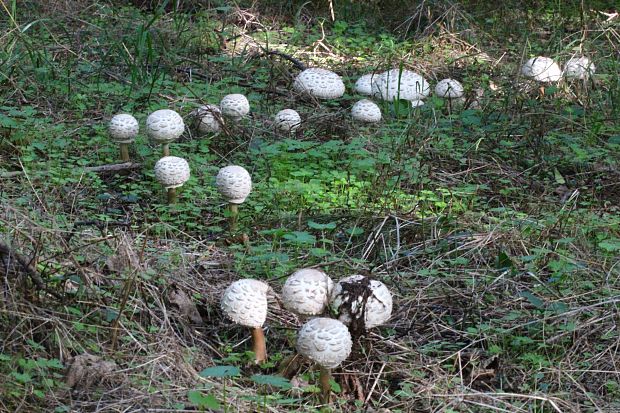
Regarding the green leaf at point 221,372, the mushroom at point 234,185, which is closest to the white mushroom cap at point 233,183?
the mushroom at point 234,185

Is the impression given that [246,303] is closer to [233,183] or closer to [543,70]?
Result: [233,183]

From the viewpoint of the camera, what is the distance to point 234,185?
544 centimetres

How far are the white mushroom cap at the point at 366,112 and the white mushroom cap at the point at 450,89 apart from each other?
952 millimetres

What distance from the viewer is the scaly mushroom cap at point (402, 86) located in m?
7.71

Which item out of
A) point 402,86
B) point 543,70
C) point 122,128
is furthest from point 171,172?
point 543,70

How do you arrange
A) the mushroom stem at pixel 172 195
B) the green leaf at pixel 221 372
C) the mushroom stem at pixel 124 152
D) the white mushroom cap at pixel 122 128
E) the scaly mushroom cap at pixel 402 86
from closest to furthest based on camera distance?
the green leaf at pixel 221 372 < the mushroom stem at pixel 172 195 < the white mushroom cap at pixel 122 128 < the mushroom stem at pixel 124 152 < the scaly mushroom cap at pixel 402 86

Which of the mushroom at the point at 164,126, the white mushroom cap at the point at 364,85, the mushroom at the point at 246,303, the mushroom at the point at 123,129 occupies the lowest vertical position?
the white mushroom cap at the point at 364,85

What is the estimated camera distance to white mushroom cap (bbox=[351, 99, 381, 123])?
7.14m

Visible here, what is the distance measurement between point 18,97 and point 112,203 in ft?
6.65

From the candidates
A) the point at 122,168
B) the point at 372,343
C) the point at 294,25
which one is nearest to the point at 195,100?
the point at 122,168

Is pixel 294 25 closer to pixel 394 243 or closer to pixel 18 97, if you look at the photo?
pixel 18 97

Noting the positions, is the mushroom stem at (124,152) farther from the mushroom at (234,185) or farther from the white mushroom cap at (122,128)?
the mushroom at (234,185)

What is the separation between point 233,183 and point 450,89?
10.2 feet

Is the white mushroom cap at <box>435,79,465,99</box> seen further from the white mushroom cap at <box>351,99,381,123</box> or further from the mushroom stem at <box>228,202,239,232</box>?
the mushroom stem at <box>228,202,239,232</box>
